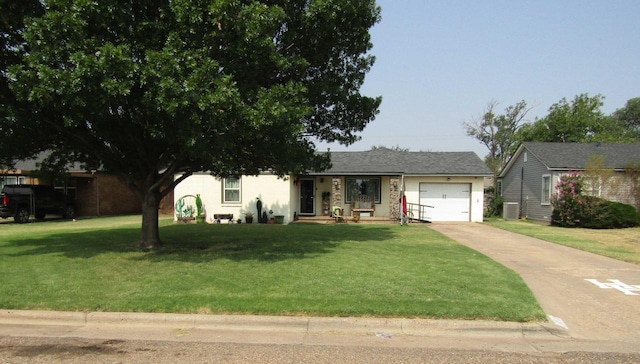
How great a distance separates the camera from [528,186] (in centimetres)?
2603

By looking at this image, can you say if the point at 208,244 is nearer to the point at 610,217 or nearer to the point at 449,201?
the point at 449,201

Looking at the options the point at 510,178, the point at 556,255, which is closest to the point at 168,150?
the point at 556,255

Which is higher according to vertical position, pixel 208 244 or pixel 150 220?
pixel 150 220

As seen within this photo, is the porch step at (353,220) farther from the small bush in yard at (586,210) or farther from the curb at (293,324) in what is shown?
the curb at (293,324)

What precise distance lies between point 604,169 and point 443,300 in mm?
19597

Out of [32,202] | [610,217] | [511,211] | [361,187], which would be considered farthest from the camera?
[511,211]

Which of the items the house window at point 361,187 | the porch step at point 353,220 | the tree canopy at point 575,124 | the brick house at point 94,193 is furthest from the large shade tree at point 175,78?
the tree canopy at point 575,124

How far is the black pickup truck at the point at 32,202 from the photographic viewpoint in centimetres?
→ 2198

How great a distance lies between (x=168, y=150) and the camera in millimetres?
10797

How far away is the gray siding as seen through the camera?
2420cm

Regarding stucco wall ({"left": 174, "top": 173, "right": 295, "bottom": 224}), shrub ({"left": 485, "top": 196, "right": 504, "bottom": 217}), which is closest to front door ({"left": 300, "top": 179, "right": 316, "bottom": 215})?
stucco wall ({"left": 174, "top": 173, "right": 295, "bottom": 224})

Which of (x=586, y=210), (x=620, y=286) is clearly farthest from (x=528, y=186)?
(x=620, y=286)

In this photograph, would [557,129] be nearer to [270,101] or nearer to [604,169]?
[604,169]

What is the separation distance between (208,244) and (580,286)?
29.6 ft
